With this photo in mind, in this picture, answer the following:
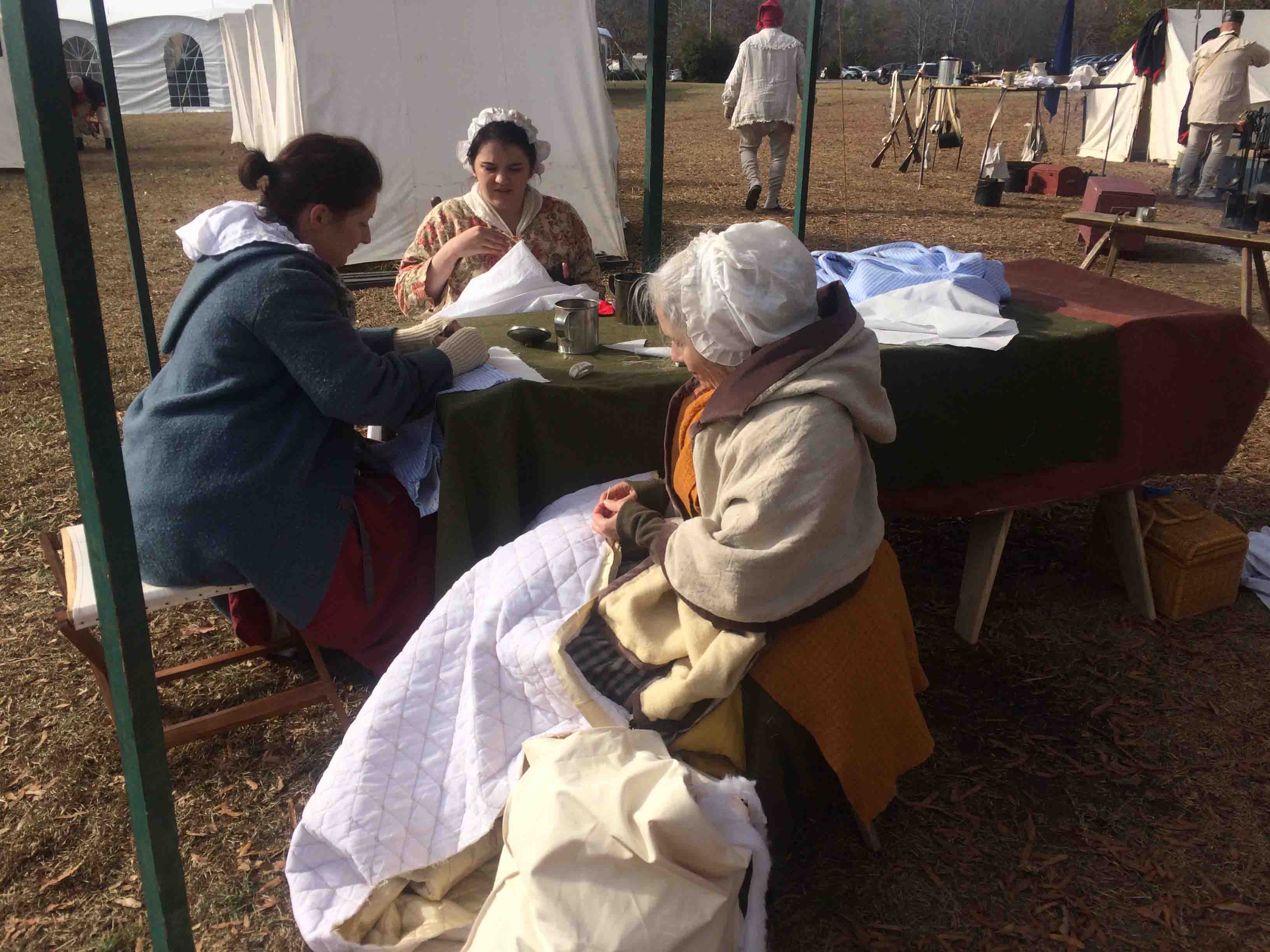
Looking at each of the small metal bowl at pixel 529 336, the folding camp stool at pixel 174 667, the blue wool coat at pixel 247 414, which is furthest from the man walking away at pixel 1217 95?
the folding camp stool at pixel 174 667

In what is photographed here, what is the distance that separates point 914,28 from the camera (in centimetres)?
3759

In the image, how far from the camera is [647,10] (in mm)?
3900

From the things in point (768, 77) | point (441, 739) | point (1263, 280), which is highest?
point (768, 77)

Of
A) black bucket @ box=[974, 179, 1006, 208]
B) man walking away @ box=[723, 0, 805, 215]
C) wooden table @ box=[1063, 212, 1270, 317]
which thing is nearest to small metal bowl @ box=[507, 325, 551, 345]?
wooden table @ box=[1063, 212, 1270, 317]

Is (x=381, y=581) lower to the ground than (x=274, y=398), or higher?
lower

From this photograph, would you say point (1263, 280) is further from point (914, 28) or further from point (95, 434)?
point (914, 28)

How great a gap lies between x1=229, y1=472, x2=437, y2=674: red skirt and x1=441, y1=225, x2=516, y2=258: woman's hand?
1185 mm

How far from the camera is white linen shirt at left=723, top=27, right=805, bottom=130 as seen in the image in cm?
1003

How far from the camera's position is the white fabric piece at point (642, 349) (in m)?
2.74

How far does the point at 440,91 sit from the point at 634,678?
6.72m

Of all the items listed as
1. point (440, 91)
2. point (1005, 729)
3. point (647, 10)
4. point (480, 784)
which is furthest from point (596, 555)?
point (440, 91)

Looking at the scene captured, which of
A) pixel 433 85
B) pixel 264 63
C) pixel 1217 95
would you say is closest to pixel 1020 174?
pixel 1217 95

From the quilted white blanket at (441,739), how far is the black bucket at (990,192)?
1055 cm

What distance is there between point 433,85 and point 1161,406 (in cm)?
617
